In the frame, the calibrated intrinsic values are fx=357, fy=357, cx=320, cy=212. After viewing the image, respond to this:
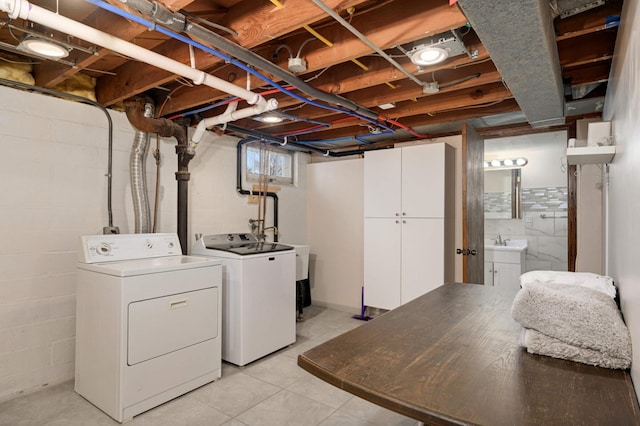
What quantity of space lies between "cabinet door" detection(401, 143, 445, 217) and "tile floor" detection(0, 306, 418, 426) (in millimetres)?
1967

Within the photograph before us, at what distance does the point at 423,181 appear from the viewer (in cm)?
371

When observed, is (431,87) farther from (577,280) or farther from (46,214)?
(46,214)

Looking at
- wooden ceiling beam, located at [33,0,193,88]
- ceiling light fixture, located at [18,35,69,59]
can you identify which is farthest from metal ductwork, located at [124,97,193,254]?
ceiling light fixture, located at [18,35,69,59]

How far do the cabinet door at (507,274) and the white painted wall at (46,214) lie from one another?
4.52 m

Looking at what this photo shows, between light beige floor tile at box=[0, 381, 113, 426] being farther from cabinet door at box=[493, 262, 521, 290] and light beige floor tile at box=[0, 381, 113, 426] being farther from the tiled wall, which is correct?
the tiled wall

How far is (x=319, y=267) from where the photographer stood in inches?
190

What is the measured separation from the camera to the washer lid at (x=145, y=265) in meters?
2.22

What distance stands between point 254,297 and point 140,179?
1.37 meters

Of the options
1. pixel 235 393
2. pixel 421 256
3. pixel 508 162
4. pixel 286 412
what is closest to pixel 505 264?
pixel 508 162

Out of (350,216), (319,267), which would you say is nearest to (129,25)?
(350,216)

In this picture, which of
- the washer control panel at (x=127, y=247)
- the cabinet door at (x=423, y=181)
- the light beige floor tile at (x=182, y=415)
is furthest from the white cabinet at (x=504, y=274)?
the washer control panel at (x=127, y=247)

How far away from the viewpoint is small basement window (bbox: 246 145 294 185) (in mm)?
4246

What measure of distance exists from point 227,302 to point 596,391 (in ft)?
8.43

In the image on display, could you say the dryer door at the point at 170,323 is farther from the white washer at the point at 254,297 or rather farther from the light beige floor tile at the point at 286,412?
the light beige floor tile at the point at 286,412
